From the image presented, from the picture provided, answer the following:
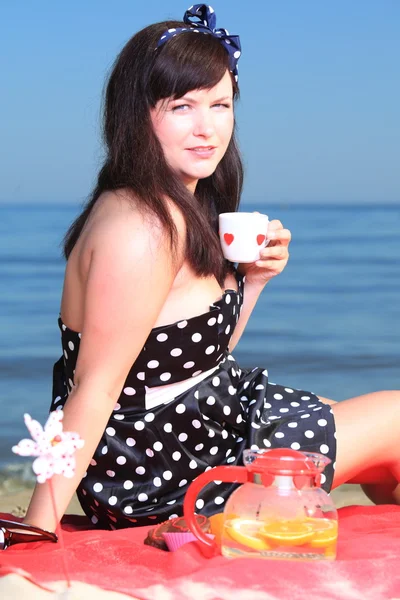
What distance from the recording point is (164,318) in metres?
2.63

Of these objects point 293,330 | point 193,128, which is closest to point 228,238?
point 193,128

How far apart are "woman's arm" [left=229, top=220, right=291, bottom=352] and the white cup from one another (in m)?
0.05

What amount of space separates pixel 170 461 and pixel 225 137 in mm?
920

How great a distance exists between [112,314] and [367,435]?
2.85 ft

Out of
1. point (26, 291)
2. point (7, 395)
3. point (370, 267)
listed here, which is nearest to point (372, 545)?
point (7, 395)

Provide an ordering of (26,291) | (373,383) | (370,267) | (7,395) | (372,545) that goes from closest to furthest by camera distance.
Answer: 1. (372,545)
2. (7,395)
3. (373,383)
4. (26,291)
5. (370,267)

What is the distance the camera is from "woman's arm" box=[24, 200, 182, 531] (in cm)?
244

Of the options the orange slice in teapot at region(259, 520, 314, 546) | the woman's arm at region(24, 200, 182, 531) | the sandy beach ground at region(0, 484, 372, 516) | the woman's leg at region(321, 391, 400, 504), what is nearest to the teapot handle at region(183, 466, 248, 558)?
the orange slice in teapot at region(259, 520, 314, 546)

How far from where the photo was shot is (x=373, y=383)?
21.9ft

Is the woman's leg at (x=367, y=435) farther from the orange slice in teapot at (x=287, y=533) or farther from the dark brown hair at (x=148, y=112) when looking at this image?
the orange slice in teapot at (x=287, y=533)

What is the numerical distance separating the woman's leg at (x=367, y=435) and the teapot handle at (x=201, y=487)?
0.73 m

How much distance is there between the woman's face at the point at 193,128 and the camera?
271 cm

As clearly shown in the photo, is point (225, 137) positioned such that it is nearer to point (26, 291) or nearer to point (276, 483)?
point (276, 483)

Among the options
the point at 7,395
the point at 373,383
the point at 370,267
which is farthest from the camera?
the point at 370,267
